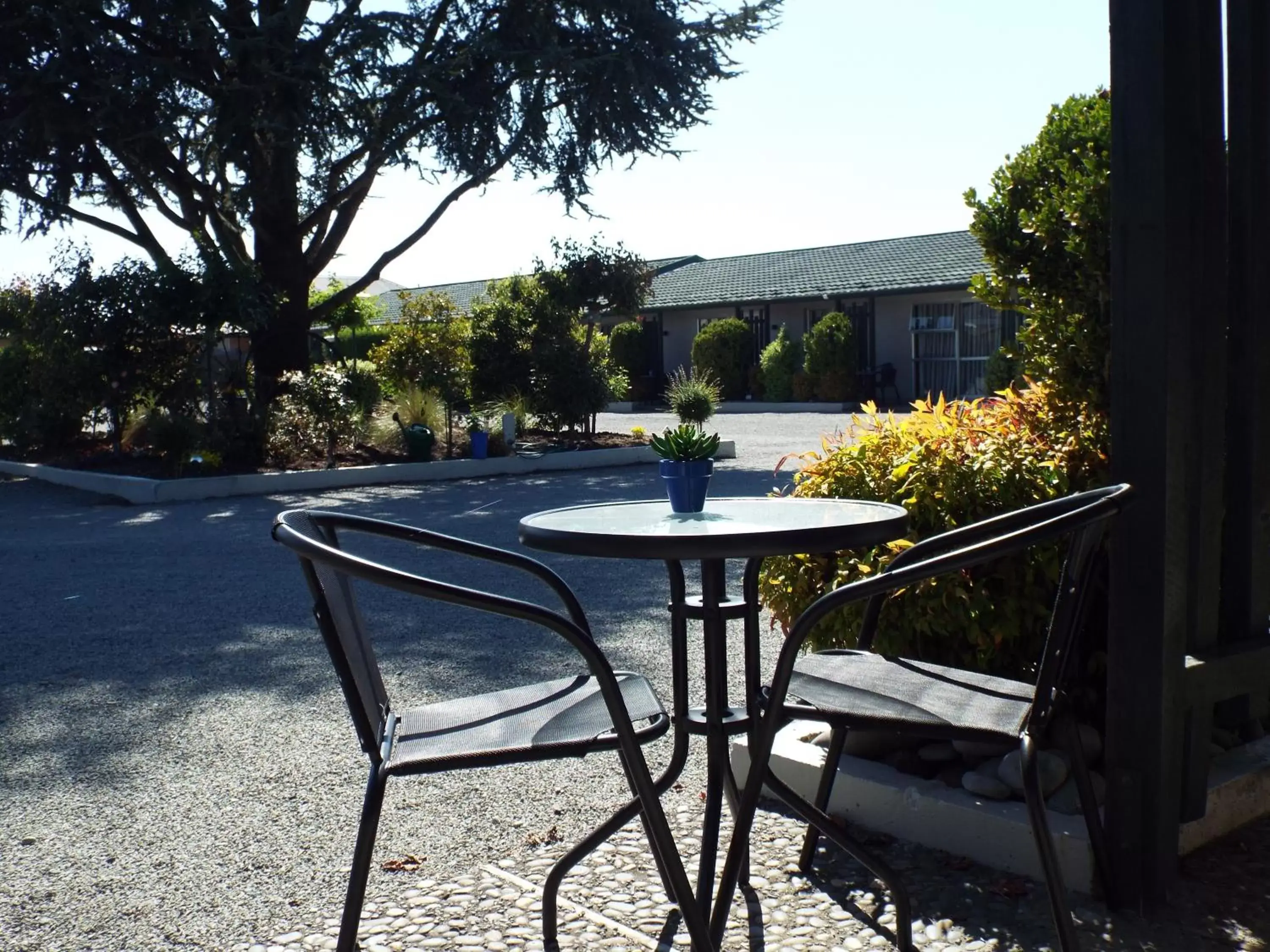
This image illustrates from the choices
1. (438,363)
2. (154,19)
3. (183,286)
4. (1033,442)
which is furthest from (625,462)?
(1033,442)

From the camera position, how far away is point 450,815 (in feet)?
11.4

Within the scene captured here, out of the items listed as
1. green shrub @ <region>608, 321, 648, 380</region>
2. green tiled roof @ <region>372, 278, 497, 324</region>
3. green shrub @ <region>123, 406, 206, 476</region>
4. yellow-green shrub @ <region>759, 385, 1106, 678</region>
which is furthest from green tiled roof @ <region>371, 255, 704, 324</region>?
yellow-green shrub @ <region>759, 385, 1106, 678</region>

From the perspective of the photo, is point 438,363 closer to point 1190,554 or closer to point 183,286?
point 183,286

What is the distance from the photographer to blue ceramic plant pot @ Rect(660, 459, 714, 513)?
2.91 meters

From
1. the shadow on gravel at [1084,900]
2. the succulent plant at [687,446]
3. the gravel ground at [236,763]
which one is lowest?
the shadow on gravel at [1084,900]

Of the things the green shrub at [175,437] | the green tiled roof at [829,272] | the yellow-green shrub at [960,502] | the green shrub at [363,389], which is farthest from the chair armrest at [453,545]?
the green tiled roof at [829,272]

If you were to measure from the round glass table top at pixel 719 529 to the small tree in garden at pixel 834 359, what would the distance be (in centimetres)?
2548

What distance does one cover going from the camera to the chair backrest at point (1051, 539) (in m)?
2.19

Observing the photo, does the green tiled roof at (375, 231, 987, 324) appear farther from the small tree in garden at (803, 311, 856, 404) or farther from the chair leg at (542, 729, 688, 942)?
the chair leg at (542, 729, 688, 942)

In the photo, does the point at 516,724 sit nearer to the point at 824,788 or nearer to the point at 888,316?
the point at 824,788

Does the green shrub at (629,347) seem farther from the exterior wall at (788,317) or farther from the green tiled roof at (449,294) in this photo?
the green tiled roof at (449,294)

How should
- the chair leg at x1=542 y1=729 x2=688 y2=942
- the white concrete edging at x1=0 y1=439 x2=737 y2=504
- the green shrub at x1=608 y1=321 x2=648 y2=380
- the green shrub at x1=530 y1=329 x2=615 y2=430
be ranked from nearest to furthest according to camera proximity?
the chair leg at x1=542 y1=729 x2=688 y2=942
the white concrete edging at x1=0 y1=439 x2=737 y2=504
the green shrub at x1=530 y1=329 x2=615 y2=430
the green shrub at x1=608 y1=321 x2=648 y2=380

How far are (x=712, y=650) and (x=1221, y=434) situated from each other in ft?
4.05

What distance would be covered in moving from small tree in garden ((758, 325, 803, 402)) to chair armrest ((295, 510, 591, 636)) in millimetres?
27001
